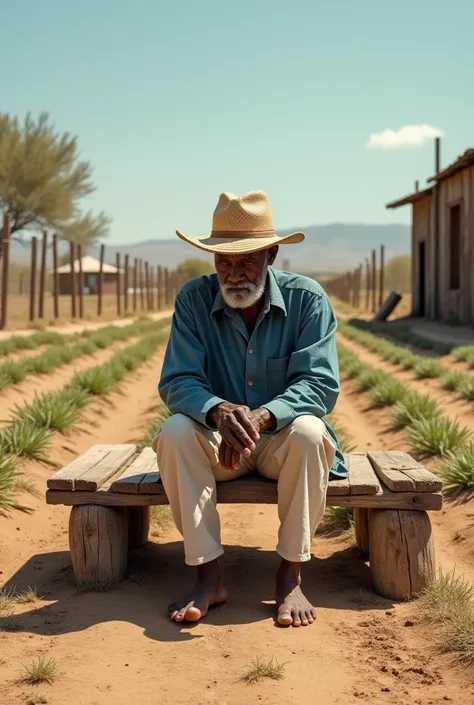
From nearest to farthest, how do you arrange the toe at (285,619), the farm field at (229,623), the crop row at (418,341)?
the farm field at (229,623) → the toe at (285,619) → the crop row at (418,341)

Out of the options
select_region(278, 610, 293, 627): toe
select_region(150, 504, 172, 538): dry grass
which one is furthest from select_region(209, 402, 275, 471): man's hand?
select_region(150, 504, 172, 538): dry grass

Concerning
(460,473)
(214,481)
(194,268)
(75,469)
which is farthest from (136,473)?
(194,268)

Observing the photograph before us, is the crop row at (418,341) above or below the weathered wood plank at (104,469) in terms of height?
above

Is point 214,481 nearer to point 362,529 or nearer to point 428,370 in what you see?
point 362,529

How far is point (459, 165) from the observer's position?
1930 centimetres

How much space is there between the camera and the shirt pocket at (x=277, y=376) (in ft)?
A: 14.3

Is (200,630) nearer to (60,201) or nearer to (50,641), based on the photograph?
(50,641)

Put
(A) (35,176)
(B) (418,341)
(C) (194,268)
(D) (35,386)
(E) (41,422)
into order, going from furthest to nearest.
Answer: (C) (194,268)
(A) (35,176)
(B) (418,341)
(D) (35,386)
(E) (41,422)

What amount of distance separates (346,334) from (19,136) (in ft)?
82.5

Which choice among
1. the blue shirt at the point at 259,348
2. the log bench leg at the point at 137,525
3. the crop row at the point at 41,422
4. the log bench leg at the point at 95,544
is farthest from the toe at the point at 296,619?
the crop row at the point at 41,422

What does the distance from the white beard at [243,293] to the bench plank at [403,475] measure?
1.06m

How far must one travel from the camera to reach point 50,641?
11.9 ft

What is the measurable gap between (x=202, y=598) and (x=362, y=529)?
1.32m

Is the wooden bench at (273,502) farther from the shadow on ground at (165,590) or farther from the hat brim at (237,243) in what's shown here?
the hat brim at (237,243)
